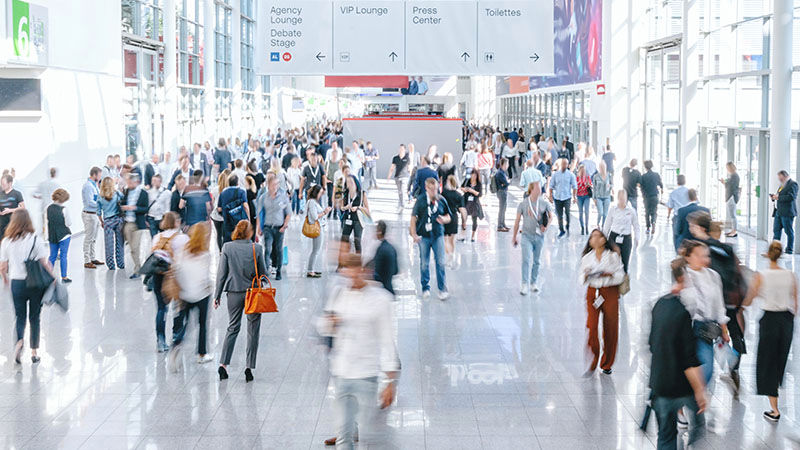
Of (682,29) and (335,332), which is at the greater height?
(682,29)

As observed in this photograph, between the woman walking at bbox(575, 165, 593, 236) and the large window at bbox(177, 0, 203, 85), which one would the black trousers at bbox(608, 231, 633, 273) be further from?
the large window at bbox(177, 0, 203, 85)

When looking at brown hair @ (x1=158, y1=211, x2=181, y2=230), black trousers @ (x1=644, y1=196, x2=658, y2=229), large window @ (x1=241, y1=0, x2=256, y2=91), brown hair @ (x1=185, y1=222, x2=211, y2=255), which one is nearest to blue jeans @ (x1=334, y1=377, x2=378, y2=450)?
brown hair @ (x1=185, y1=222, x2=211, y2=255)

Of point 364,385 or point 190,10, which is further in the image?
point 190,10

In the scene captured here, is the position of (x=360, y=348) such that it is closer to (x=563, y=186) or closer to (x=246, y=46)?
(x=563, y=186)

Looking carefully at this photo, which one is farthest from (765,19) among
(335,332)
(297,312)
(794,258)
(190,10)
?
(190,10)

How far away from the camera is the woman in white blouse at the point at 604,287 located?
9.77 m

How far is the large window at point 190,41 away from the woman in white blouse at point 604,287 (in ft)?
89.6

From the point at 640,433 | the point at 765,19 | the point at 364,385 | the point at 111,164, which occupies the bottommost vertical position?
the point at 640,433

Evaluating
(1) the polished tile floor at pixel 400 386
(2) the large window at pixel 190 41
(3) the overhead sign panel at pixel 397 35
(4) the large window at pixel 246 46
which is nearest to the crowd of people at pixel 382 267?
(1) the polished tile floor at pixel 400 386

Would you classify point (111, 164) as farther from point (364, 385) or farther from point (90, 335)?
point (364, 385)

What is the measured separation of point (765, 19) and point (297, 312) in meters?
12.7

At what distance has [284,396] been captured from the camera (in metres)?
9.13

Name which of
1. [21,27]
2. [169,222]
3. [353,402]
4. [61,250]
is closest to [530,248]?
[169,222]

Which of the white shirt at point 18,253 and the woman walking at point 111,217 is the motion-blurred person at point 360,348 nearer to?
the white shirt at point 18,253
